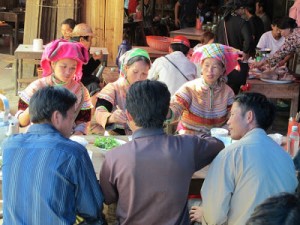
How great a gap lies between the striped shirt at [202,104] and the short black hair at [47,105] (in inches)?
57.2

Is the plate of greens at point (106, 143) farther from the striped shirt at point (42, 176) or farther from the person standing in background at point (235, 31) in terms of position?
the person standing in background at point (235, 31)

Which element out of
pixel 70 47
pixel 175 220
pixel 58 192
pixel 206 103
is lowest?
pixel 175 220

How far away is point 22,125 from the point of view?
3596 mm

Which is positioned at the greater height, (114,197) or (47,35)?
(47,35)

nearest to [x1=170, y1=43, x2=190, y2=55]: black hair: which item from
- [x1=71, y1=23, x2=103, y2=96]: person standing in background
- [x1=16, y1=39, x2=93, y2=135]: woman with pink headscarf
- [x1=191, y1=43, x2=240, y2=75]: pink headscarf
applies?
[x1=71, y1=23, x2=103, y2=96]: person standing in background

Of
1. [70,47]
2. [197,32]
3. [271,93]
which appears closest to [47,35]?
[197,32]

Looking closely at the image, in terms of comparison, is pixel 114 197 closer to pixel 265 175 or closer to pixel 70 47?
pixel 265 175

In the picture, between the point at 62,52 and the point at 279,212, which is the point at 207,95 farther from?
the point at 279,212

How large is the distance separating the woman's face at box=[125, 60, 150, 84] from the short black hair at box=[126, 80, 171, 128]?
120 cm

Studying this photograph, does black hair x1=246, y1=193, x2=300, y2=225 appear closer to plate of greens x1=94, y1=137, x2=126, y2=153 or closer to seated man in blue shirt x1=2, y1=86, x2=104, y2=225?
seated man in blue shirt x1=2, y1=86, x2=104, y2=225

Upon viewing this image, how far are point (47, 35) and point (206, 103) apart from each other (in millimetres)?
5423

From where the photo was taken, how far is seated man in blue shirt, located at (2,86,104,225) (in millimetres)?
2412

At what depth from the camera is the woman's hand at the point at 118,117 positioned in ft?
11.9

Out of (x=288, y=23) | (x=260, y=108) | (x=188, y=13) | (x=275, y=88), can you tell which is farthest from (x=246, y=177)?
(x=188, y=13)
